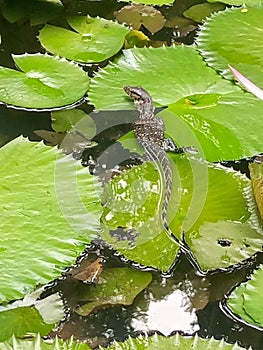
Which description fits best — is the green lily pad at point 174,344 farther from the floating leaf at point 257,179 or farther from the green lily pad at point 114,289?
the floating leaf at point 257,179

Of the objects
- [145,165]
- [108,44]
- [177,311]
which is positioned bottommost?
[177,311]

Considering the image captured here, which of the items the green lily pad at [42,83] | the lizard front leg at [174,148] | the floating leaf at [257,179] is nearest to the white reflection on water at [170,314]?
the floating leaf at [257,179]

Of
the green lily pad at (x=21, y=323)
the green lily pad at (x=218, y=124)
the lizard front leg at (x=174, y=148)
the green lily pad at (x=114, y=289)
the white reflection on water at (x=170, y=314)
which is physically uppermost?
the green lily pad at (x=218, y=124)

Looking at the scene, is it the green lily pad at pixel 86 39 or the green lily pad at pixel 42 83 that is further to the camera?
the green lily pad at pixel 86 39

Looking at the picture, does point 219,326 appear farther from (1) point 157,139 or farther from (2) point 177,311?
(1) point 157,139

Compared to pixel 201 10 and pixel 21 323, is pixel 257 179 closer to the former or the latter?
pixel 21 323

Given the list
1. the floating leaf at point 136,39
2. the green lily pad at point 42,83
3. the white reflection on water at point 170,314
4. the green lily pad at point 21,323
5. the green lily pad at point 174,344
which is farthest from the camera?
the floating leaf at point 136,39

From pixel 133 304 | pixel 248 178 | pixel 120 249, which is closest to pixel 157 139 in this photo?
pixel 248 178

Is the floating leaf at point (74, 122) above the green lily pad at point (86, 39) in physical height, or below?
below
